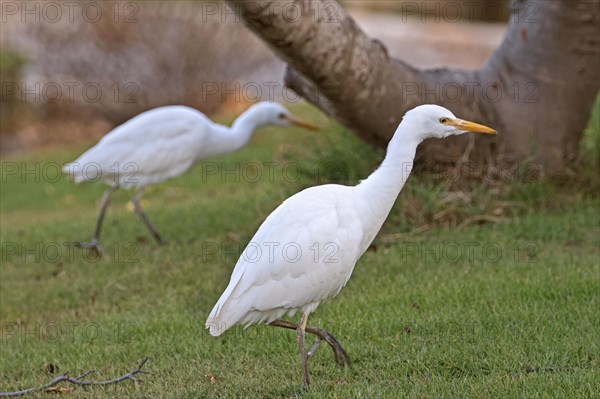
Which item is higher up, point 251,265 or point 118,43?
point 251,265

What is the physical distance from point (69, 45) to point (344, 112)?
9.04m

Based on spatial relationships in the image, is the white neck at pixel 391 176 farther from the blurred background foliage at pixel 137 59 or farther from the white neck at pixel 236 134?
the blurred background foliage at pixel 137 59

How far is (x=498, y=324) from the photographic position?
16.9 ft

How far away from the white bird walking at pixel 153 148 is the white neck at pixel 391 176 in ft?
12.6

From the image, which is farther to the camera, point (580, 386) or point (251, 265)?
point (251, 265)

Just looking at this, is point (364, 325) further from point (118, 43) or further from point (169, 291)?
point (118, 43)

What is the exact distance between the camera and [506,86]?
312 inches

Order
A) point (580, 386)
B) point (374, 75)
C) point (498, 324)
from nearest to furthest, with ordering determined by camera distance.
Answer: point (580, 386)
point (498, 324)
point (374, 75)

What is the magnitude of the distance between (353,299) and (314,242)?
4.71ft

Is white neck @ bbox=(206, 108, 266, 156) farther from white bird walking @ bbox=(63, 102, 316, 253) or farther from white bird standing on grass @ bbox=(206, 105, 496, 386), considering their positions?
white bird standing on grass @ bbox=(206, 105, 496, 386)

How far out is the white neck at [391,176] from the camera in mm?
4632

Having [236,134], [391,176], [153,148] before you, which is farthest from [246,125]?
[391,176]

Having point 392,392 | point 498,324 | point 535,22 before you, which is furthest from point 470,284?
point 535,22

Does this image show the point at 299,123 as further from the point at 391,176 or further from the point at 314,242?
the point at 314,242
